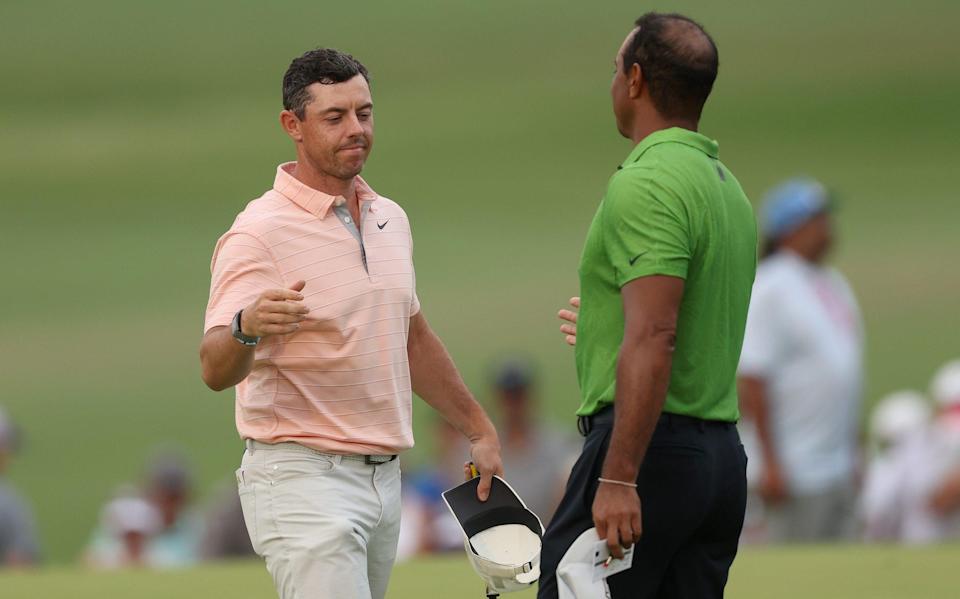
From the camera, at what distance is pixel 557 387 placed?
22.2 metres

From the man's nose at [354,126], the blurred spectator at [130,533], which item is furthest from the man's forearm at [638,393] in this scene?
the blurred spectator at [130,533]

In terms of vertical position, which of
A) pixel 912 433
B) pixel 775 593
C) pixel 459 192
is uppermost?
pixel 459 192

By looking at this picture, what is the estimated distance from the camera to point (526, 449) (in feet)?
28.0

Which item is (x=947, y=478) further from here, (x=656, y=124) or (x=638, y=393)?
(x=638, y=393)

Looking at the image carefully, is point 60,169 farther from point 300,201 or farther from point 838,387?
point 300,201

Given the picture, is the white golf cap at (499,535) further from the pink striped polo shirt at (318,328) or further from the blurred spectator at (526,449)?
the blurred spectator at (526,449)

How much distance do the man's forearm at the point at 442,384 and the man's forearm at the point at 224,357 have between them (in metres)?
0.67

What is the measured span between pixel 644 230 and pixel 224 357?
0.96 meters

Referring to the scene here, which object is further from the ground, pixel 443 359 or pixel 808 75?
pixel 808 75

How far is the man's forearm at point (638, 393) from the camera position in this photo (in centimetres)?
358

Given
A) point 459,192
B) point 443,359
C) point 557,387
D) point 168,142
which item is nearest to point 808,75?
point 459,192

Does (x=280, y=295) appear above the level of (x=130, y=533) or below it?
above

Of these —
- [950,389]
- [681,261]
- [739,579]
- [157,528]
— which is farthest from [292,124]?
[157,528]

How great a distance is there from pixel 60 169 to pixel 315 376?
3268cm
